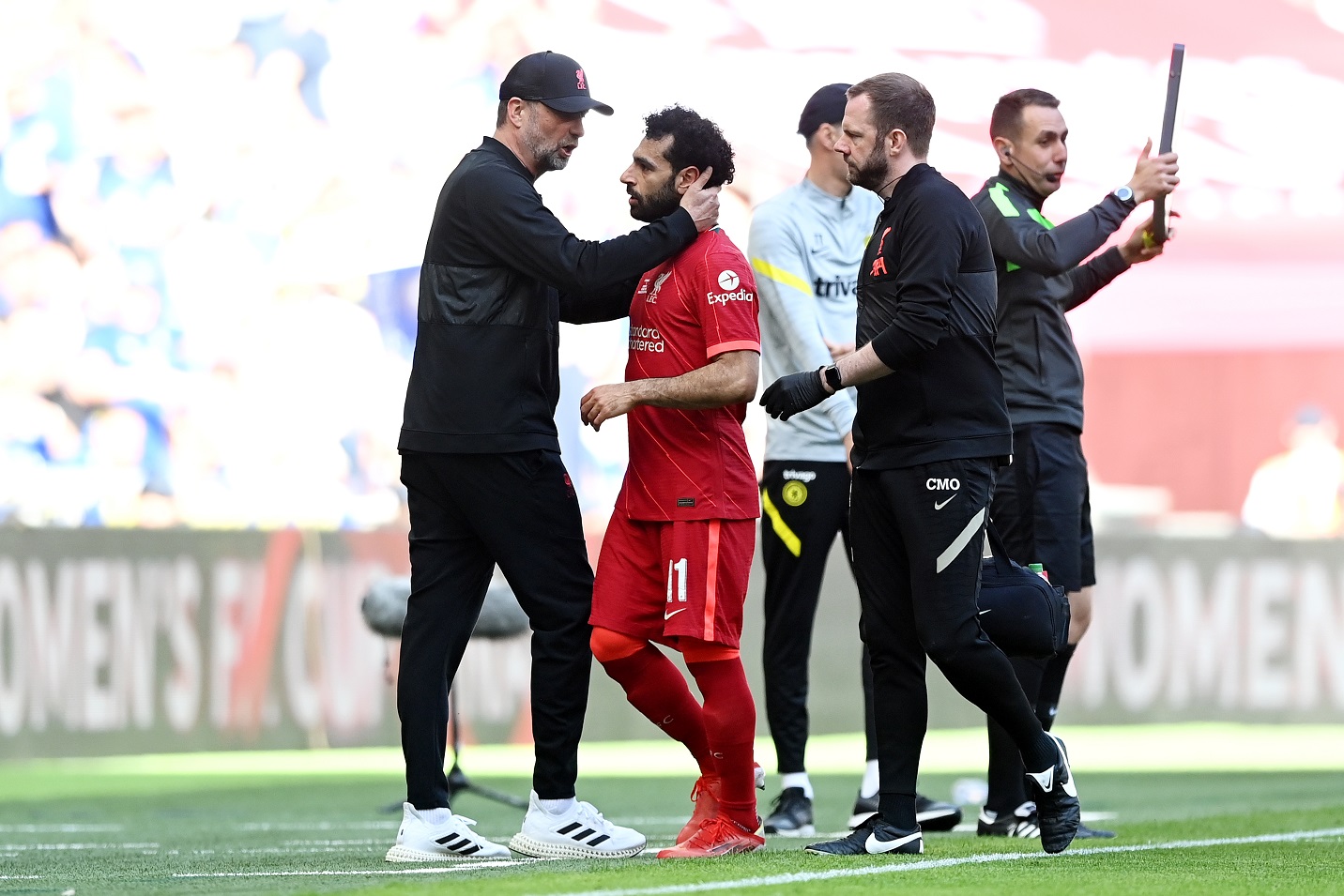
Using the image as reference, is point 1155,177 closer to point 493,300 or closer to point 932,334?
point 932,334

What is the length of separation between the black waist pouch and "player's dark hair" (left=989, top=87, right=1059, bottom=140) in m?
1.45

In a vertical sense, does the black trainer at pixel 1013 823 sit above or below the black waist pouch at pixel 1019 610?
below

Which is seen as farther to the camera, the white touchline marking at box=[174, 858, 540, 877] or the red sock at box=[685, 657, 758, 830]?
the red sock at box=[685, 657, 758, 830]

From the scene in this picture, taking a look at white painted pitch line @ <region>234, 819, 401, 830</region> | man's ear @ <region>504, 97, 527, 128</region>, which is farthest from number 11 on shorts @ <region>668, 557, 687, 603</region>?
white painted pitch line @ <region>234, 819, 401, 830</region>

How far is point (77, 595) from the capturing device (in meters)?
9.76

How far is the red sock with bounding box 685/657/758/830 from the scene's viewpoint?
5.07m

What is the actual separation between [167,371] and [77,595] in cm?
164

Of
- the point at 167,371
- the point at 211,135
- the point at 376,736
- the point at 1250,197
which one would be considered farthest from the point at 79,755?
the point at 1250,197

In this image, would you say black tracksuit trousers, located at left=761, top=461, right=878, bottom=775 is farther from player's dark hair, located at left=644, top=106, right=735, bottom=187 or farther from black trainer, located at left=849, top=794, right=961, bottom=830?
player's dark hair, located at left=644, top=106, right=735, bottom=187

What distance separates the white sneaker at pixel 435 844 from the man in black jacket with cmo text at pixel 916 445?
887mm

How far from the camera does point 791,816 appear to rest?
621cm

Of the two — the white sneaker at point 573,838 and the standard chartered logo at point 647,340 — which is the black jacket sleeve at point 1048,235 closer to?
the standard chartered logo at point 647,340

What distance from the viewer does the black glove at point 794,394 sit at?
190 inches

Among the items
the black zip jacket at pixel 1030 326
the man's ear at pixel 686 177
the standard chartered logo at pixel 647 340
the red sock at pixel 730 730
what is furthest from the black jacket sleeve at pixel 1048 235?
the red sock at pixel 730 730
